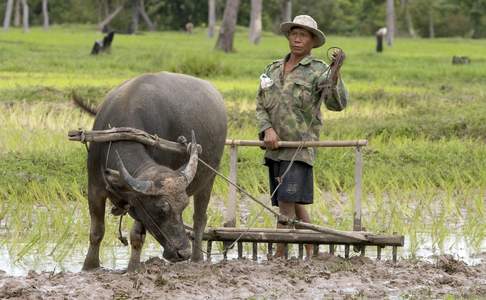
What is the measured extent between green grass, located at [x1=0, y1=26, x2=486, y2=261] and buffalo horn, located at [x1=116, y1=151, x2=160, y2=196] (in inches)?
62.9

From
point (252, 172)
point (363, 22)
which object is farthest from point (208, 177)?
point (363, 22)

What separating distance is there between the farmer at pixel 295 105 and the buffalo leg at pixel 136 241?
1.00 metres

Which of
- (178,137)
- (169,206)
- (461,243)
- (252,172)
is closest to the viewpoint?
(169,206)

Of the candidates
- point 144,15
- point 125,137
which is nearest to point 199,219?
point 125,137

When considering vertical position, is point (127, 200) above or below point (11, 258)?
above

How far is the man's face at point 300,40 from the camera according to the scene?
6.90m

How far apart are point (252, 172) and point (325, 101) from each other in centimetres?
329

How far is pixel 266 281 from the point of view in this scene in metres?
6.21

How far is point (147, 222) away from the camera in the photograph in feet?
19.6

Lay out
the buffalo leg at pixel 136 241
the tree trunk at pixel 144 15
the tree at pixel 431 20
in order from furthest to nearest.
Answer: the tree at pixel 431 20 → the tree trunk at pixel 144 15 → the buffalo leg at pixel 136 241

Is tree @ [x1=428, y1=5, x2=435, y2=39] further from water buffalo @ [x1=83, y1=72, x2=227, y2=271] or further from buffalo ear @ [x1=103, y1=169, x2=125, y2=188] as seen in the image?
buffalo ear @ [x1=103, y1=169, x2=125, y2=188]

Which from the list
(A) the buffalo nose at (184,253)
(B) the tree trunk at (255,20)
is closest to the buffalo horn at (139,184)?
(A) the buffalo nose at (184,253)

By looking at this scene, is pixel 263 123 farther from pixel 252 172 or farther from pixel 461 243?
pixel 252 172

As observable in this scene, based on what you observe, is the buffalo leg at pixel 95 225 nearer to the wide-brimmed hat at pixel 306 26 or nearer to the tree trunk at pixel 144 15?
the wide-brimmed hat at pixel 306 26
